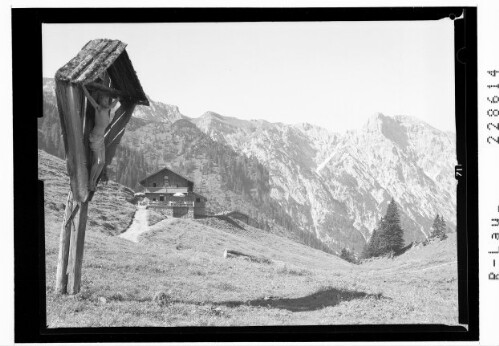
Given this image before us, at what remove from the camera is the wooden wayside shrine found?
12883 mm

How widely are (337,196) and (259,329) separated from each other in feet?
14.0

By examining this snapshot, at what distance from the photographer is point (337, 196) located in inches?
619

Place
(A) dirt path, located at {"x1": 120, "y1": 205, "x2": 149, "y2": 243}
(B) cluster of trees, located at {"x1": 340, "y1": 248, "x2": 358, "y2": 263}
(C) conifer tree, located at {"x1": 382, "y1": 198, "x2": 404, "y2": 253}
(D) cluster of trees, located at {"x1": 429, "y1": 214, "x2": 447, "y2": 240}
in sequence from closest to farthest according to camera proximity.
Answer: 1. (D) cluster of trees, located at {"x1": 429, "y1": 214, "x2": 447, "y2": 240}
2. (A) dirt path, located at {"x1": 120, "y1": 205, "x2": 149, "y2": 243}
3. (C) conifer tree, located at {"x1": 382, "y1": 198, "x2": 404, "y2": 253}
4. (B) cluster of trees, located at {"x1": 340, "y1": 248, "x2": 358, "y2": 263}

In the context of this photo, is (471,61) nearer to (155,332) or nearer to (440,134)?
(440,134)

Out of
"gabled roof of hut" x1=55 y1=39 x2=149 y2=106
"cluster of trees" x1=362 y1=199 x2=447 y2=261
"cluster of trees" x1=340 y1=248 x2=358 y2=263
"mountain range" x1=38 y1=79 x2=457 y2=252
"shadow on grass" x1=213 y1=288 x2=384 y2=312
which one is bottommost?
"shadow on grass" x1=213 y1=288 x2=384 y2=312

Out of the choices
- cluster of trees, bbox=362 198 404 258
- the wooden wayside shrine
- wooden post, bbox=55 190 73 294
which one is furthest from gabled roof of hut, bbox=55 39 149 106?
cluster of trees, bbox=362 198 404 258

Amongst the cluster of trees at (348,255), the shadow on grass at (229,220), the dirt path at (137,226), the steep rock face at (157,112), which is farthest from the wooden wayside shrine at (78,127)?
the cluster of trees at (348,255)

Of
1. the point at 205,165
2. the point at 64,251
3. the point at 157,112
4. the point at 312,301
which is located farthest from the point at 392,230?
the point at 64,251

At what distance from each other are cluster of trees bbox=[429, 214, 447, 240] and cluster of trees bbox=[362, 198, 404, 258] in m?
0.76

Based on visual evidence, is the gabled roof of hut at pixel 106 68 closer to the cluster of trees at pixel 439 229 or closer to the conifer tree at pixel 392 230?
the conifer tree at pixel 392 230

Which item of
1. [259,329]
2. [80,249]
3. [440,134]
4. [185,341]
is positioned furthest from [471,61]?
[80,249]

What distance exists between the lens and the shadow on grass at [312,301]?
1377 centimetres

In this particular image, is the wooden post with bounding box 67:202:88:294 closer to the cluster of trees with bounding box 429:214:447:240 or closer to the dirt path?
the dirt path

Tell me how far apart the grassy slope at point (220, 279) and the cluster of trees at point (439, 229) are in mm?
190
